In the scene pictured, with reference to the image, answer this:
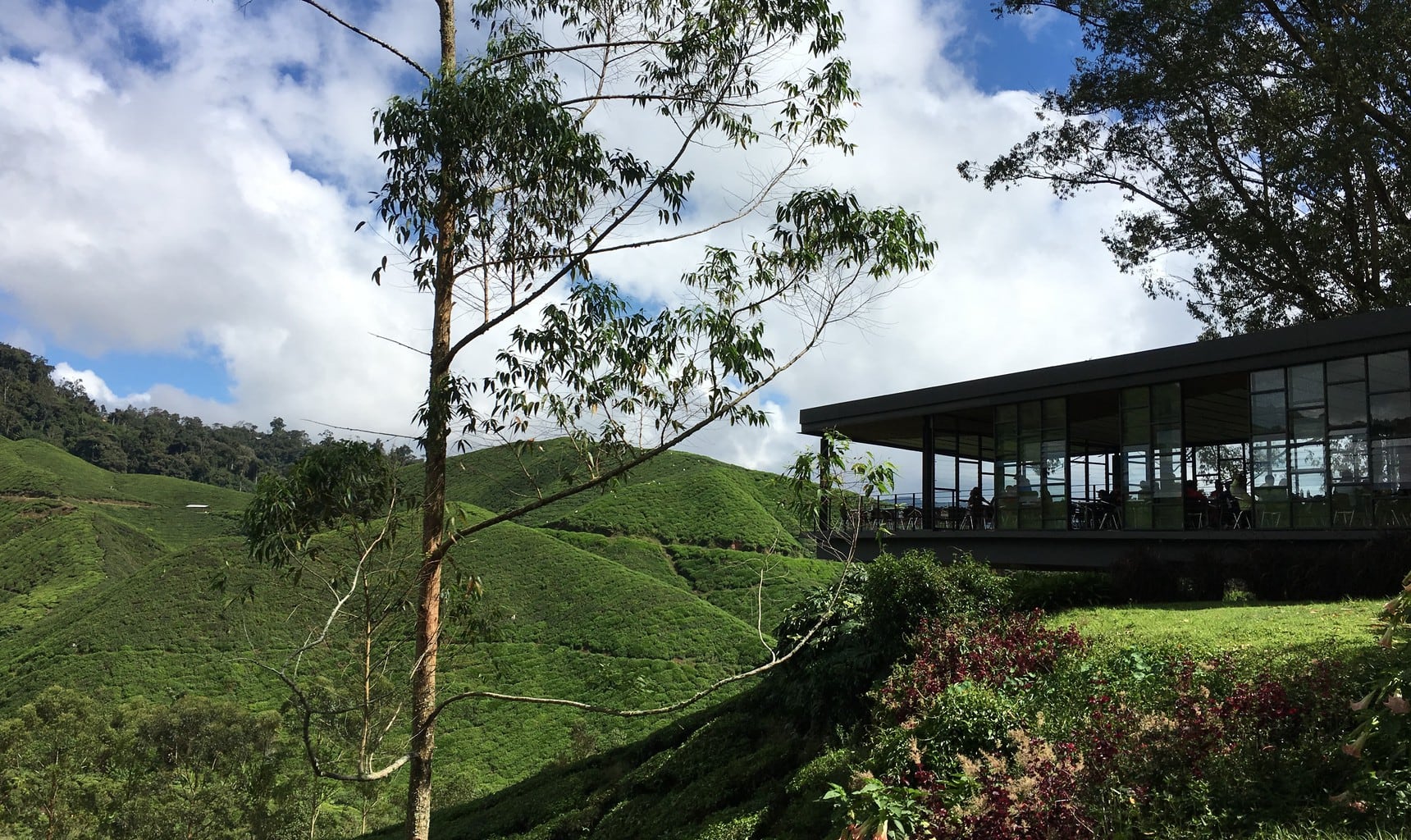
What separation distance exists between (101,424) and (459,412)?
11376 centimetres

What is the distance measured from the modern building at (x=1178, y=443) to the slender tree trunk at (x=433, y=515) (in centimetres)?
933

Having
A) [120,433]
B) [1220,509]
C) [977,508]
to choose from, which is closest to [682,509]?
[977,508]

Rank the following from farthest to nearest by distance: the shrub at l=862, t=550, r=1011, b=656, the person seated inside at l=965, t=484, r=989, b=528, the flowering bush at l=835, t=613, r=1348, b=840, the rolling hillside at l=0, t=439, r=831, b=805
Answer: the rolling hillside at l=0, t=439, r=831, b=805
the person seated inside at l=965, t=484, r=989, b=528
the shrub at l=862, t=550, r=1011, b=656
the flowering bush at l=835, t=613, r=1348, b=840

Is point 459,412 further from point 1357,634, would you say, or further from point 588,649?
point 588,649

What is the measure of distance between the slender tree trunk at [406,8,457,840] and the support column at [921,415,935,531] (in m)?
12.5

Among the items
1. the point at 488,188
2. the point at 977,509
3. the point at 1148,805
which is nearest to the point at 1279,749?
the point at 1148,805

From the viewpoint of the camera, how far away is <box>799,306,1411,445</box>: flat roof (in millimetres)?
12953

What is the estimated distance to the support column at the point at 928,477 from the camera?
19.7 m

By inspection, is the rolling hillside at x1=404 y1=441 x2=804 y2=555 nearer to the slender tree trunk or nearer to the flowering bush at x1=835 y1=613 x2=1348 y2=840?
the slender tree trunk

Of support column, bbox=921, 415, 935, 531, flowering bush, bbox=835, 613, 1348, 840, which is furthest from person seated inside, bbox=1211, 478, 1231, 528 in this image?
flowering bush, bbox=835, 613, 1348, 840

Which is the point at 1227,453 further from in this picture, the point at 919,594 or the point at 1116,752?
the point at 1116,752

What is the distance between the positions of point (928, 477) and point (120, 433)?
105m

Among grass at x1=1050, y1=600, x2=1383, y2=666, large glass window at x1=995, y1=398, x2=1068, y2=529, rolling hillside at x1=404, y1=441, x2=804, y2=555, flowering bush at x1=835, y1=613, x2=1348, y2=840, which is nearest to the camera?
flowering bush at x1=835, y1=613, x2=1348, y2=840

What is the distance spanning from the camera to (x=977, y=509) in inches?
781
